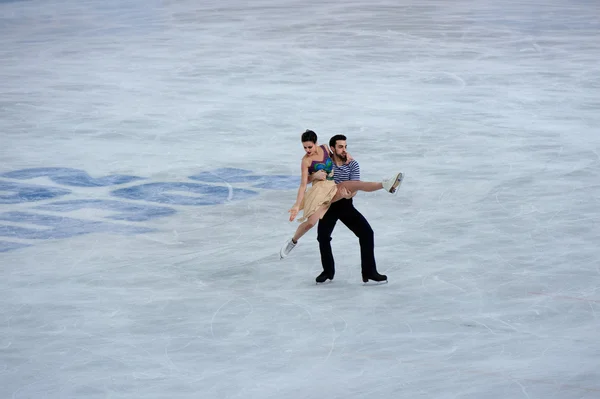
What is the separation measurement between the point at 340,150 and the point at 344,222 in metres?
0.66

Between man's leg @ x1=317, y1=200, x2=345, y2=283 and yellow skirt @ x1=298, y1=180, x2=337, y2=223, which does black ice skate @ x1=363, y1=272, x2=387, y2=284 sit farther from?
yellow skirt @ x1=298, y1=180, x2=337, y2=223

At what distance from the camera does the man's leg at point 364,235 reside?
9.19m

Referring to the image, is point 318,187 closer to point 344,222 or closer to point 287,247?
point 344,222

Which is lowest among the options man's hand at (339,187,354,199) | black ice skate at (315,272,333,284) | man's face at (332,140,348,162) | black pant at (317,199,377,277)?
black ice skate at (315,272,333,284)

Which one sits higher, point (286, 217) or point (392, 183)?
point (392, 183)

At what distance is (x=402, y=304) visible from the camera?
894cm

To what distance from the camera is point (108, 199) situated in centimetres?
1266

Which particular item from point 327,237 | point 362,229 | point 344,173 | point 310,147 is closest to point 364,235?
point 362,229

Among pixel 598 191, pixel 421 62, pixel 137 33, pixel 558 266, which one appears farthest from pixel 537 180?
pixel 137 33

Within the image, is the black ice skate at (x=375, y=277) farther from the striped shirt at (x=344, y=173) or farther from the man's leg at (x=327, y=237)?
the striped shirt at (x=344, y=173)

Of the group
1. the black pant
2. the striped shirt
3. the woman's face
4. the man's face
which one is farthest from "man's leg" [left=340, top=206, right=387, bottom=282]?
the woman's face

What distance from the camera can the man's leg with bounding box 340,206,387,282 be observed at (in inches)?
362

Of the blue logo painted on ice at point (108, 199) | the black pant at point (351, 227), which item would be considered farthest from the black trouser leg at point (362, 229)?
the blue logo painted on ice at point (108, 199)

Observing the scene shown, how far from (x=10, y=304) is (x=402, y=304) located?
3.29m
